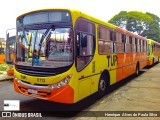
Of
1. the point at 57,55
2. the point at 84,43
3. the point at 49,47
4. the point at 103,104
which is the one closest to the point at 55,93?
the point at 57,55

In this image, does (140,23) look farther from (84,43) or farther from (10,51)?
(84,43)

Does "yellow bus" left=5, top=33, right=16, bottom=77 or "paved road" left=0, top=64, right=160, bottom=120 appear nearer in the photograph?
"paved road" left=0, top=64, right=160, bottom=120

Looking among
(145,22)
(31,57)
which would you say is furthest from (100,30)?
(145,22)

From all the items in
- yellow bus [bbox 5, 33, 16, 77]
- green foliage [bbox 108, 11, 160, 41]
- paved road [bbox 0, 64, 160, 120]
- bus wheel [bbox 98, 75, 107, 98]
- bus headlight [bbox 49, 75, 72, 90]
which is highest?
green foliage [bbox 108, 11, 160, 41]

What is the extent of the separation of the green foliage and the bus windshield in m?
62.9

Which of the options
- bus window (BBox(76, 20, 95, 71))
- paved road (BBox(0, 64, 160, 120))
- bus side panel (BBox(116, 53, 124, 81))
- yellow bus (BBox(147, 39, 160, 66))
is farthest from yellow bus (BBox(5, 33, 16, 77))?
yellow bus (BBox(147, 39, 160, 66))

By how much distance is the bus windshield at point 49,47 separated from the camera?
6.17 meters

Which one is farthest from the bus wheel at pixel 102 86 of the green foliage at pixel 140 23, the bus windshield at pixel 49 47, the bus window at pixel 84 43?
the green foliage at pixel 140 23

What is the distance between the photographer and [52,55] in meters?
6.34

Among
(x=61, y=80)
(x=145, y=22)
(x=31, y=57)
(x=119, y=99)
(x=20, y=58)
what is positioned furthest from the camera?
(x=145, y=22)

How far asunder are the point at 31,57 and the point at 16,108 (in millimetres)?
1647

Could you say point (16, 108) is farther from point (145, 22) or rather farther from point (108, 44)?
point (145, 22)

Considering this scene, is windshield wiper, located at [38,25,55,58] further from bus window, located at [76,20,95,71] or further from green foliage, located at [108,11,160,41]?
green foliage, located at [108,11,160,41]

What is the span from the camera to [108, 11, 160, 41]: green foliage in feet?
219
